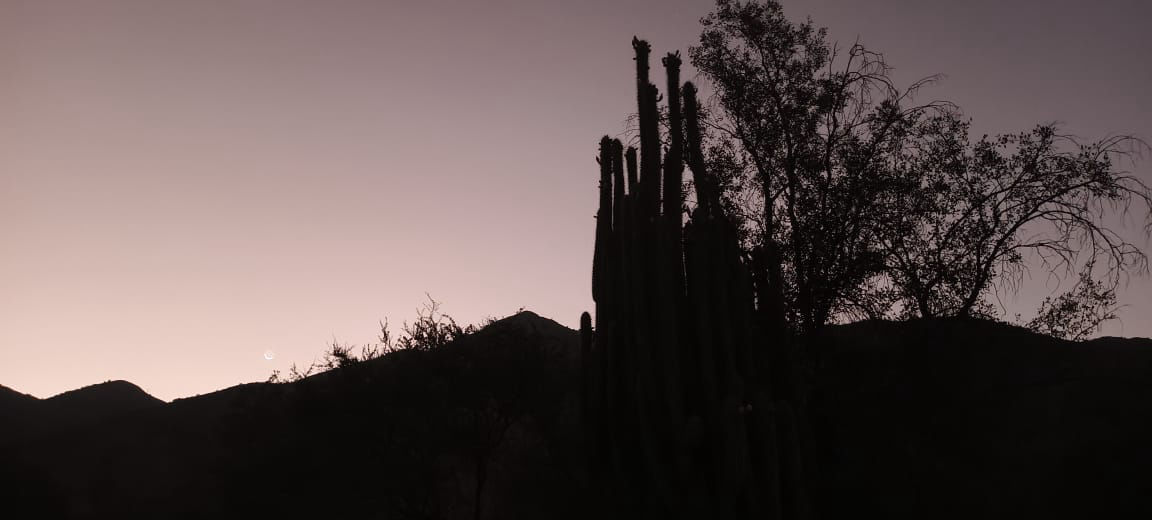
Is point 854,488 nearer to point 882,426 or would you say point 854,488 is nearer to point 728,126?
point 882,426

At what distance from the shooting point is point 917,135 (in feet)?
86.1

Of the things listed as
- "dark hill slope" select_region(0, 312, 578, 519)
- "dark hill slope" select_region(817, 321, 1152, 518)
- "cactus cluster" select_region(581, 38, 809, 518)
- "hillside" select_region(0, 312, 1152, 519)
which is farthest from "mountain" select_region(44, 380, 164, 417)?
"dark hill slope" select_region(817, 321, 1152, 518)

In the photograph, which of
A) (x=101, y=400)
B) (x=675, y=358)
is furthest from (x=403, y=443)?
(x=101, y=400)

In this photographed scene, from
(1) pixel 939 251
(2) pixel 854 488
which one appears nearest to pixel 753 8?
(1) pixel 939 251

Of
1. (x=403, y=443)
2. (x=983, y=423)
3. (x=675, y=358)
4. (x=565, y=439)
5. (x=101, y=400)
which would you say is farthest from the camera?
(x=101, y=400)

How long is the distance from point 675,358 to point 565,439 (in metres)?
10.1

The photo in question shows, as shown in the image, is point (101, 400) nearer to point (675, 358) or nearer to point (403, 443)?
point (403, 443)

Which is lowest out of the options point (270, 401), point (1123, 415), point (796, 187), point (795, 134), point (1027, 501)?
point (1027, 501)

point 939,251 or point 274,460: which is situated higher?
point 939,251

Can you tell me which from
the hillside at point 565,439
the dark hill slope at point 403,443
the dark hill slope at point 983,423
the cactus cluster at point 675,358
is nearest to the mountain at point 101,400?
the hillside at point 565,439

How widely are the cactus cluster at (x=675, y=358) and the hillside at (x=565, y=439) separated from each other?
3.97 metres

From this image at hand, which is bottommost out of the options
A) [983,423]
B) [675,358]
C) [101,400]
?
[983,423]

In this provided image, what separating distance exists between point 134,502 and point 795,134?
96.3 feet

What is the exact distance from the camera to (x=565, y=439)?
2583cm
